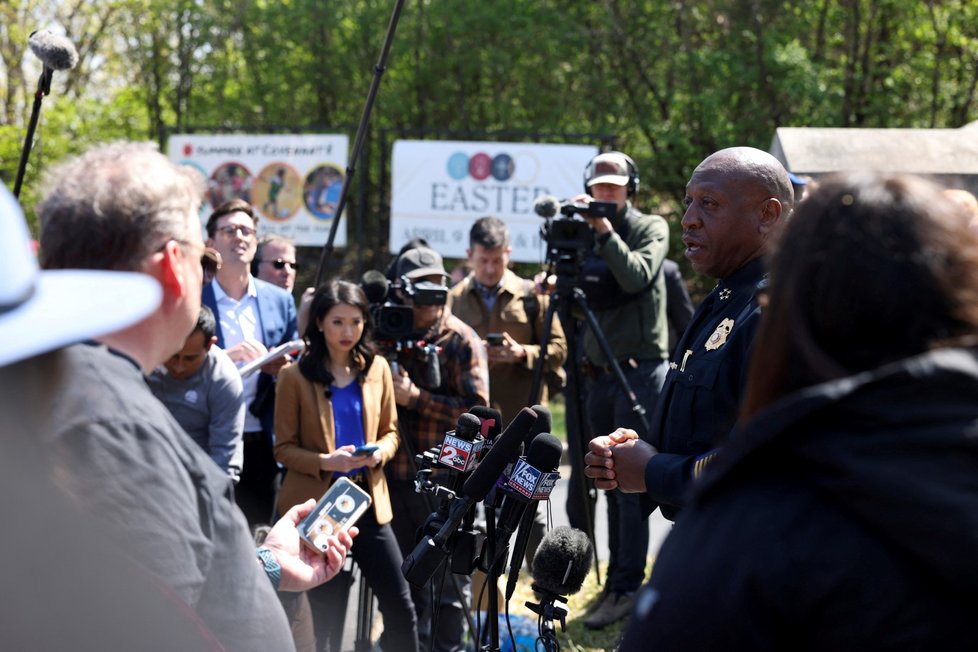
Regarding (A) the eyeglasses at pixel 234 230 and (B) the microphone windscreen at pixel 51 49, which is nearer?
(B) the microphone windscreen at pixel 51 49

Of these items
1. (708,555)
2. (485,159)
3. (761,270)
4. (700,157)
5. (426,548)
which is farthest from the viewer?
(700,157)

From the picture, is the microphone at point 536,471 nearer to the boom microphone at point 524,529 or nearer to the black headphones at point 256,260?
the boom microphone at point 524,529

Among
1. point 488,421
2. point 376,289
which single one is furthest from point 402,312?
point 488,421

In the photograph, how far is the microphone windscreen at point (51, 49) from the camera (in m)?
4.04

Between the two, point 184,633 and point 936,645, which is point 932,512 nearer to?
point 936,645

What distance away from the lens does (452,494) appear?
9.14ft

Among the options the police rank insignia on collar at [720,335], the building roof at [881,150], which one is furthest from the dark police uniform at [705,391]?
the building roof at [881,150]

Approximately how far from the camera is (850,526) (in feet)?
4.01

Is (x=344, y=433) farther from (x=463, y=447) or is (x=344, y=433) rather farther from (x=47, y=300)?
(x=47, y=300)

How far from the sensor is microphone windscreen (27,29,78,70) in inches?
159

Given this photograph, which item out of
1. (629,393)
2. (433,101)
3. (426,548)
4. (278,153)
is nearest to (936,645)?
(426,548)

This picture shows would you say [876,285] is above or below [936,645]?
above

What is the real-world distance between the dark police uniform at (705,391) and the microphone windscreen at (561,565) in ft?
0.81

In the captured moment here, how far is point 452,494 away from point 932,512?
5.71 feet
